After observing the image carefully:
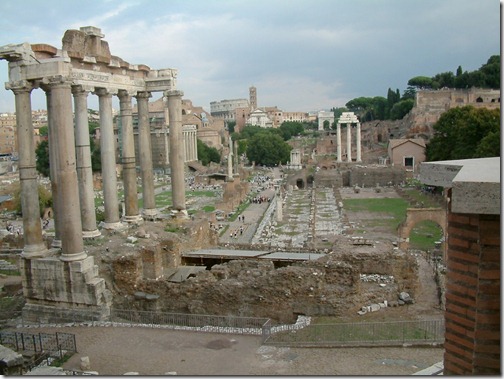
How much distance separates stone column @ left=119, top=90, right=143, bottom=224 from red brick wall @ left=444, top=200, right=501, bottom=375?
1733 centimetres

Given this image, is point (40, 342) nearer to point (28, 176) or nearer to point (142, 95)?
point (28, 176)

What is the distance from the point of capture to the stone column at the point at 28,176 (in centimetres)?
1584

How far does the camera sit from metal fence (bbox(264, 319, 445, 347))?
12.0 metres

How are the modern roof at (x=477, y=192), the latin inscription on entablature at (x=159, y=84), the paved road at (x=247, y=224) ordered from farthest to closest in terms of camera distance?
1. the paved road at (x=247, y=224)
2. the latin inscription on entablature at (x=159, y=84)
3. the modern roof at (x=477, y=192)

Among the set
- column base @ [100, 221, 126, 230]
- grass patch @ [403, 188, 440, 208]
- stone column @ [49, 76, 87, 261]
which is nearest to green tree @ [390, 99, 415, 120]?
grass patch @ [403, 188, 440, 208]

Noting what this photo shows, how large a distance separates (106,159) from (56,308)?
595 centimetres

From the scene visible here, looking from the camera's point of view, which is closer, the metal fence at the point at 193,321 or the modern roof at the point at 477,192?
the modern roof at the point at 477,192

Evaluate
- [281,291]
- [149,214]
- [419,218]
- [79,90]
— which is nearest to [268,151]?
[419,218]

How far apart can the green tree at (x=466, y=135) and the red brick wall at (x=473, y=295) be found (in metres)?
39.1

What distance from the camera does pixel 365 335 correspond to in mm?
12406

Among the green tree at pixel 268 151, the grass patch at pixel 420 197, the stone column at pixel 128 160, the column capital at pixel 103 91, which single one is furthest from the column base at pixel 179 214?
the green tree at pixel 268 151

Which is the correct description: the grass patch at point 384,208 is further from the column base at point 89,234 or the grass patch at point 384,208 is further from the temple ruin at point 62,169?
the temple ruin at point 62,169

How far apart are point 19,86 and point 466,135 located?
45077mm

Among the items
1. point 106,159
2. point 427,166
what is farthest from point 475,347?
point 106,159
